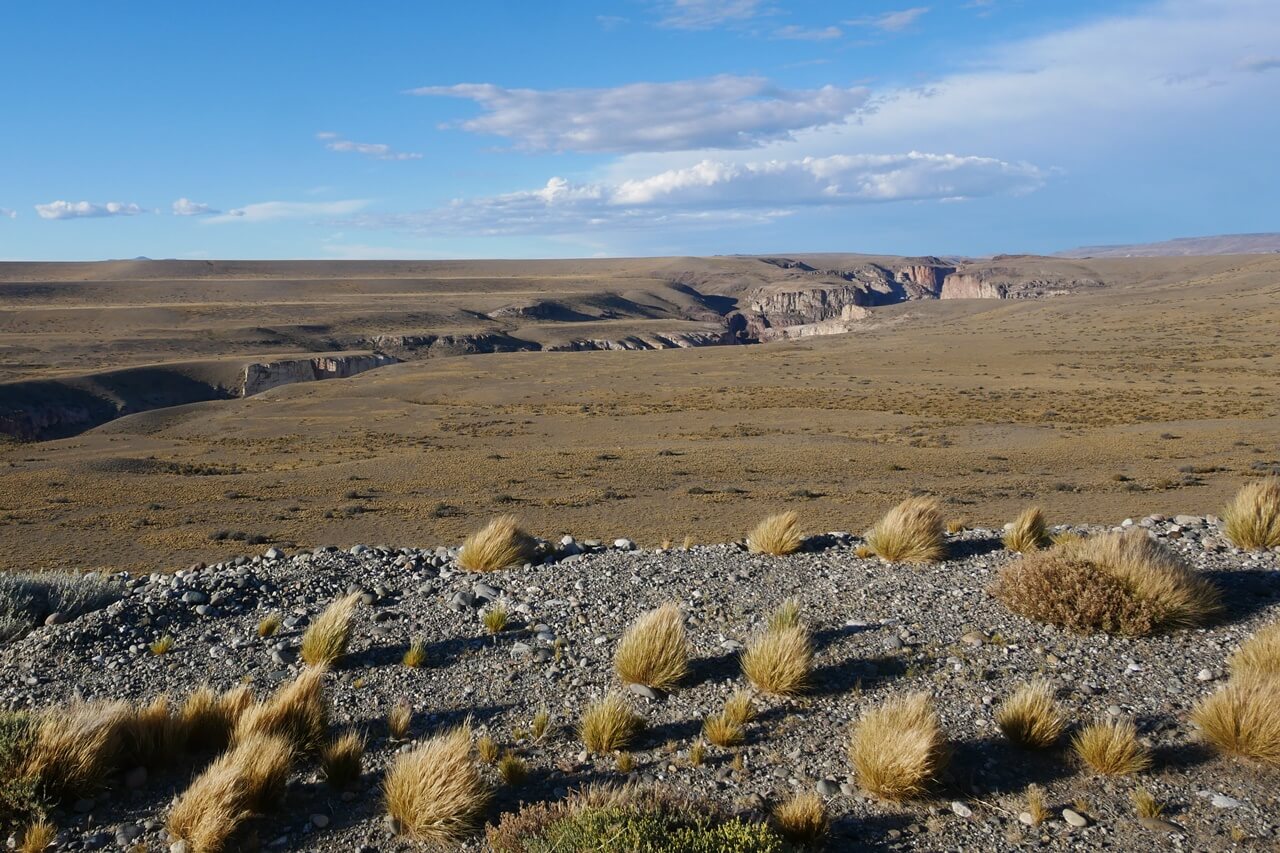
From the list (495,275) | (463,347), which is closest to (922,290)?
(495,275)

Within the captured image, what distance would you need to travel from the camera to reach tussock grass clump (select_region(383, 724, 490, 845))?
516 cm

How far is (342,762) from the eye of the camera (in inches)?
230

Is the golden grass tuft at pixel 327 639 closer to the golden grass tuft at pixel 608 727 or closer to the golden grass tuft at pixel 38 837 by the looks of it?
the golden grass tuft at pixel 38 837

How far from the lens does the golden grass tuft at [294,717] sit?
612 centimetres

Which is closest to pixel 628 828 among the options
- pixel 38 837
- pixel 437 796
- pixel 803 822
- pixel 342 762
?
pixel 803 822

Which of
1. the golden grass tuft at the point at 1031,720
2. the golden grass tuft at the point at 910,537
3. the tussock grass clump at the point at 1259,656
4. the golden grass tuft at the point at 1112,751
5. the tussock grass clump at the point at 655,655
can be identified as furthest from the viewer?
the golden grass tuft at the point at 910,537

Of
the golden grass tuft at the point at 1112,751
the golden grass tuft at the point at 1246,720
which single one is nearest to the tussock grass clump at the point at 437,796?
the golden grass tuft at the point at 1112,751

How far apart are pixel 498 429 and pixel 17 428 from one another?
29.5m

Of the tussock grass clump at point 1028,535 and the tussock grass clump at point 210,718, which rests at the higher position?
→ the tussock grass clump at point 1028,535

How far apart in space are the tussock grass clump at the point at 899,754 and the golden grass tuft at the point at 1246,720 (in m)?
1.88

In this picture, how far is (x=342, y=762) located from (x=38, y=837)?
169cm

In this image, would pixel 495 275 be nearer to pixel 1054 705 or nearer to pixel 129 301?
pixel 129 301

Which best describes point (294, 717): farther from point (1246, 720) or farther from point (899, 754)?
point (1246, 720)

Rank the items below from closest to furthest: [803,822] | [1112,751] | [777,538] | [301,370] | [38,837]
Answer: [803,822] < [38,837] < [1112,751] < [777,538] < [301,370]
